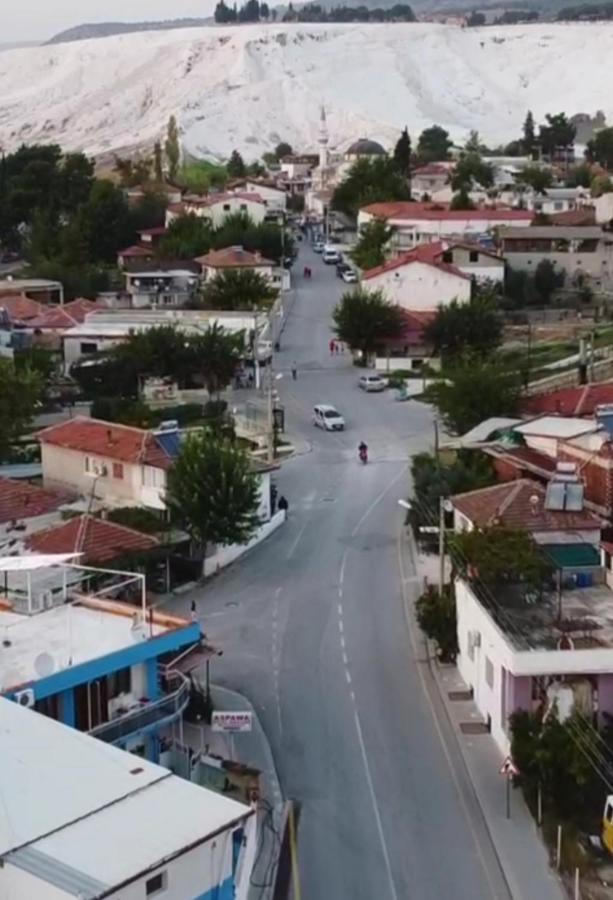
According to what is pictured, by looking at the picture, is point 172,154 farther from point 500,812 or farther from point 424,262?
point 500,812

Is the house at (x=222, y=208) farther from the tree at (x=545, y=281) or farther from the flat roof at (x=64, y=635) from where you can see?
the flat roof at (x=64, y=635)

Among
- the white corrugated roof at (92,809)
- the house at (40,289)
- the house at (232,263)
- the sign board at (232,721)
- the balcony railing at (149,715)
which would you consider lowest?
the sign board at (232,721)

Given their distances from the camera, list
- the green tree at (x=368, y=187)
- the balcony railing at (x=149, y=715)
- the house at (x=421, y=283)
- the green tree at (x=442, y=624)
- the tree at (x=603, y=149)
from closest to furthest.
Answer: the balcony railing at (x=149, y=715)
the green tree at (x=442, y=624)
the house at (x=421, y=283)
the green tree at (x=368, y=187)
the tree at (x=603, y=149)

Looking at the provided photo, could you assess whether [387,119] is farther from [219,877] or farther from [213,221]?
[219,877]

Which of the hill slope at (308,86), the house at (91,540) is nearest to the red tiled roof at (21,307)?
the house at (91,540)

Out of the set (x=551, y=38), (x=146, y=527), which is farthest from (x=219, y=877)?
(x=551, y=38)

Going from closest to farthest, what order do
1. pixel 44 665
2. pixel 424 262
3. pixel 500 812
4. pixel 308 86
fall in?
pixel 44 665 → pixel 500 812 → pixel 424 262 → pixel 308 86

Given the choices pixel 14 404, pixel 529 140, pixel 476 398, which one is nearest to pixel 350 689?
pixel 476 398
